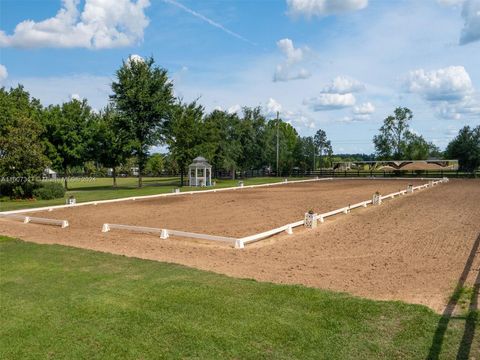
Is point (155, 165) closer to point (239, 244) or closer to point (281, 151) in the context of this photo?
point (281, 151)

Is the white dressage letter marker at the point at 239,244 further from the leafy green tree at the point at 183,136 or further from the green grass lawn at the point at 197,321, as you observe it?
the leafy green tree at the point at 183,136

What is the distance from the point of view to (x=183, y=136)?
4444cm

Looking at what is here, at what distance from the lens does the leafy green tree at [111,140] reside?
131 ft

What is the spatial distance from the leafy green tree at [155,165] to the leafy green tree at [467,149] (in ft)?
195

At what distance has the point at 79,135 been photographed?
38.4 meters

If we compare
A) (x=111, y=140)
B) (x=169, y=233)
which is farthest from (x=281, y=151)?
(x=169, y=233)

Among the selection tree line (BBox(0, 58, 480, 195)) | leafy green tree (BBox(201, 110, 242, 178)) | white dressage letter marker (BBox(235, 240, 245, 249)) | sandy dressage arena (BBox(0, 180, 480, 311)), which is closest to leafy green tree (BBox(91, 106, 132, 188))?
tree line (BBox(0, 58, 480, 195))

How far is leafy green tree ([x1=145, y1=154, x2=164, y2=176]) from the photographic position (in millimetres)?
98375

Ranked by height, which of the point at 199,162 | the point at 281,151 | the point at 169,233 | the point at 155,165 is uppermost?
the point at 281,151

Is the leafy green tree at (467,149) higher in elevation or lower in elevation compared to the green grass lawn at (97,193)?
higher

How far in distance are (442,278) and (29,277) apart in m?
7.96

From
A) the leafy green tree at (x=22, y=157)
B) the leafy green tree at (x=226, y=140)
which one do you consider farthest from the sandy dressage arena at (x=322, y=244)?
the leafy green tree at (x=226, y=140)

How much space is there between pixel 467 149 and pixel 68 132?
6297 cm

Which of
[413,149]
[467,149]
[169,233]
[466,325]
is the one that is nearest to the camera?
[466,325]
